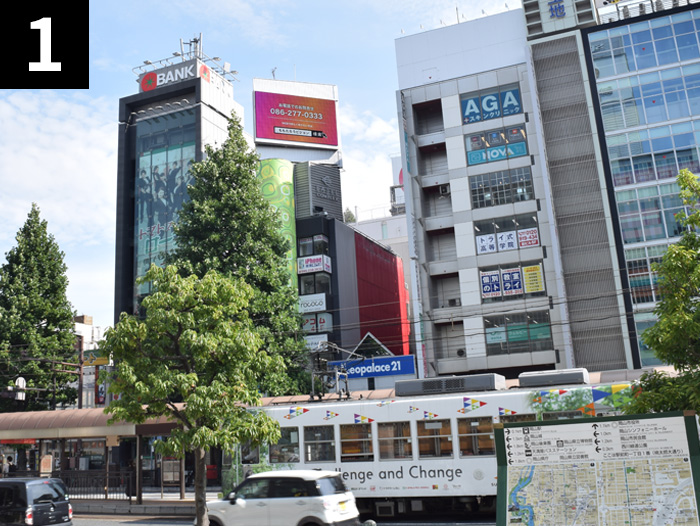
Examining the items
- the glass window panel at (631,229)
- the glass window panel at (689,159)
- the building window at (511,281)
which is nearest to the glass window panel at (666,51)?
the glass window panel at (689,159)

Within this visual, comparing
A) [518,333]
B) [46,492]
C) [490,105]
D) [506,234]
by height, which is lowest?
[46,492]

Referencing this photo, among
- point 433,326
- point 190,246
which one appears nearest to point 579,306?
point 433,326

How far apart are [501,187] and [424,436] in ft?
90.4

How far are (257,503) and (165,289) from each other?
6033 millimetres

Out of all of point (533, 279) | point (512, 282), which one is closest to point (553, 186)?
point (533, 279)

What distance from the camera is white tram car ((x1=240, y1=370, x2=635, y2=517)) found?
18.5 meters

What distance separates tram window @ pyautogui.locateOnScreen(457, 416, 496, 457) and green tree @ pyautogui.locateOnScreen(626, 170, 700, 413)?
7.22 m

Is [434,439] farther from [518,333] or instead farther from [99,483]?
[518,333]

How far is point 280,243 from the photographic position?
112 feet

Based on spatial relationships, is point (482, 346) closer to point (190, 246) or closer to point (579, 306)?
point (579, 306)

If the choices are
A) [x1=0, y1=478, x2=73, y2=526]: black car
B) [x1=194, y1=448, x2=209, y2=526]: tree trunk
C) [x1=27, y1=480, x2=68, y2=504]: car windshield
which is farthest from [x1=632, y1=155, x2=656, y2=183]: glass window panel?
[x1=0, y1=478, x2=73, y2=526]: black car

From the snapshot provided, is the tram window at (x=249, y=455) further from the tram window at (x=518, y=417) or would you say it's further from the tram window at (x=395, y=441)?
the tram window at (x=518, y=417)

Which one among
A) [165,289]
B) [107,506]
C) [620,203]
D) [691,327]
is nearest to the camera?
[691,327]

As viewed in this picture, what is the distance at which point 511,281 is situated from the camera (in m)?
42.8
